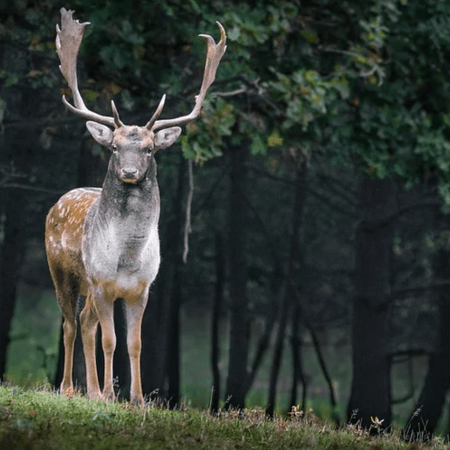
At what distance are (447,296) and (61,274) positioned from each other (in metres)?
9.41

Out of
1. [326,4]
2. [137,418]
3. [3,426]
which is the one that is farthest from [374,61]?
[3,426]

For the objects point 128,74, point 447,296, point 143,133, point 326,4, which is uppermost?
point 326,4

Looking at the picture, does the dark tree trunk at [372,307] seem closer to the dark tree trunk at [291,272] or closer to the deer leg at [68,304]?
the dark tree trunk at [291,272]

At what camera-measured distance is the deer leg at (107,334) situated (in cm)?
905

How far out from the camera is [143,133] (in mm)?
8711

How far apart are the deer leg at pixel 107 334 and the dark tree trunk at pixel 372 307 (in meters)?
8.01

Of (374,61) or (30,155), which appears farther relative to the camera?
(30,155)

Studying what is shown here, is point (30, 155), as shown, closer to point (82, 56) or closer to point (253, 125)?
point (82, 56)

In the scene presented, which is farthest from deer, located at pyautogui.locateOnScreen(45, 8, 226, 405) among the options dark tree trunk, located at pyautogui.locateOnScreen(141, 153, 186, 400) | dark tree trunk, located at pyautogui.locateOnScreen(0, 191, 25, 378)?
dark tree trunk, located at pyautogui.locateOnScreen(0, 191, 25, 378)

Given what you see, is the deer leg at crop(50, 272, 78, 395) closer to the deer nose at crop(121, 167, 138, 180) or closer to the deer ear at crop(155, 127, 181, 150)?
the deer ear at crop(155, 127, 181, 150)

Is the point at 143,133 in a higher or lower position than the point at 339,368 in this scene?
higher

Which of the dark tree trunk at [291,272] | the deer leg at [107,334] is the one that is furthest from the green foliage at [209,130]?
the dark tree trunk at [291,272]

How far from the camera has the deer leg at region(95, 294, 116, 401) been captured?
9.05 metres

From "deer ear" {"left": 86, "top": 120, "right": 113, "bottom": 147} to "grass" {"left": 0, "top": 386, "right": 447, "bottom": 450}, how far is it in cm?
218
